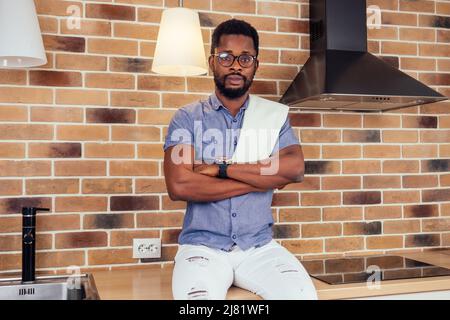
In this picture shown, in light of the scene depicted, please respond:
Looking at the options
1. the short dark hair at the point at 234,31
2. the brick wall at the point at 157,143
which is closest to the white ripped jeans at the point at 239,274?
the brick wall at the point at 157,143

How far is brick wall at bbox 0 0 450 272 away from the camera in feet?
7.04

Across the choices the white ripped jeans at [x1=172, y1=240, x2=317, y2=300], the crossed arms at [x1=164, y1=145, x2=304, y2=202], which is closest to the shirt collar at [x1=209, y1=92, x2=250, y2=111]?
the crossed arms at [x1=164, y1=145, x2=304, y2=202]

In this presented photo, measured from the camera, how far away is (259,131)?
1980 millimetres

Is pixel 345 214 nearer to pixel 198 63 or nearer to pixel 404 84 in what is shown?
pixel 404 84

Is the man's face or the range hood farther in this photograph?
the range hood

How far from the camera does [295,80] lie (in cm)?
233

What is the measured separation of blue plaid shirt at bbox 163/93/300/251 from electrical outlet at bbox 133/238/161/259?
337 mm

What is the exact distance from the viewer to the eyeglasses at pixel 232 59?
198cm

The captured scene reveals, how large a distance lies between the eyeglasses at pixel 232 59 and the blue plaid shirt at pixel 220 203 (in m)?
0.17

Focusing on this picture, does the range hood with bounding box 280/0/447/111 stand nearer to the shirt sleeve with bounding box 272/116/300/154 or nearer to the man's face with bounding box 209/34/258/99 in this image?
the shirt sleeve with bounding box 272/116/300/154

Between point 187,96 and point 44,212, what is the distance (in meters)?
0.82

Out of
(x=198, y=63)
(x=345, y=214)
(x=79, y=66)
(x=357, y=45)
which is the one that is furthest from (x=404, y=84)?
(x=79, y=66)

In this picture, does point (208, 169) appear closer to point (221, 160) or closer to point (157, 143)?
point (221, 160)

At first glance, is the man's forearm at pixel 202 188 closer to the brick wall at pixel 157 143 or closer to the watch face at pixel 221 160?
the watch face at pixel 221 160
